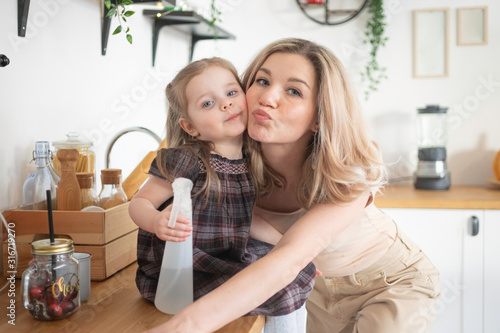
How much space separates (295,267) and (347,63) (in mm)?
1944

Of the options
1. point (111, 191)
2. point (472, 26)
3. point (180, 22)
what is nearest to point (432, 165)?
point (472, 26)

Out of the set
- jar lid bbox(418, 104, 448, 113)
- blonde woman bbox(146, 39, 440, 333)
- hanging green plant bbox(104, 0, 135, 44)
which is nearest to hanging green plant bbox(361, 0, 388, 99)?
jar lid bbox(418, 104, 448, 113)

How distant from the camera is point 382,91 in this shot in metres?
2.67

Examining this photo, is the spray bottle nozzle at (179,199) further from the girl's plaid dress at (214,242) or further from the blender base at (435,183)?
the blender base at (435,183)

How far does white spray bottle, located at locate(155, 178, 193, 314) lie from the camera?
2.77ft

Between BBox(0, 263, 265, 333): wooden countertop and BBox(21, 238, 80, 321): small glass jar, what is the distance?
0.06 feet

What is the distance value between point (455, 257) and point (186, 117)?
63.0 inches

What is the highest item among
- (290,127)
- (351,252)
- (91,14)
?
(91,14)

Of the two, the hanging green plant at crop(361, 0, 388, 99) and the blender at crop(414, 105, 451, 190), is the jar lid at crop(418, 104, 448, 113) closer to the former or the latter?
the blender at crop(414, 105, 451, 190)

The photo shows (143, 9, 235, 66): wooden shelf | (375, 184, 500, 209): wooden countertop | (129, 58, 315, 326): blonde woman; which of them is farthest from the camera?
(375, 184, 500, 209): wooden countertop

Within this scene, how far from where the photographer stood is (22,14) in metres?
1.21

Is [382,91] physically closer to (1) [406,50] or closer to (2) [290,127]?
(1) [406,50]

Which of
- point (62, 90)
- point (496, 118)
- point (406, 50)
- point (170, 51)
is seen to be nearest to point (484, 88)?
point (496, 118)

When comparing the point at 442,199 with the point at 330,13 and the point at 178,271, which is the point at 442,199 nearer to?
the point at 330,13
